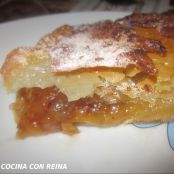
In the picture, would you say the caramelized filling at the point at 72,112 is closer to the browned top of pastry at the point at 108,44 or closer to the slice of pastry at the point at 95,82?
the slice of pastry at the point at 95,82

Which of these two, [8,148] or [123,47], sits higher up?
[123,47]

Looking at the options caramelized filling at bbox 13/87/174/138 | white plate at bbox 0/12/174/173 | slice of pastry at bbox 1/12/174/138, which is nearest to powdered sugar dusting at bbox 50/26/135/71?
slice of pastry at bbox 1/12/174/138

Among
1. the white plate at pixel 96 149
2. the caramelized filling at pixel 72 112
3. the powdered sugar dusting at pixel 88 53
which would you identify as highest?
the powdered sugar dusting at pixel 88 53

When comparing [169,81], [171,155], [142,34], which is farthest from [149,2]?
[171,155]

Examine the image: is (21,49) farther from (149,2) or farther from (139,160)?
(149,2)

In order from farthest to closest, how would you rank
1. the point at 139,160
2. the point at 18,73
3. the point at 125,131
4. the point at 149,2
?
the point at 149,2 < the point at 18,73 < the point at 125,131 < the point at 139,160

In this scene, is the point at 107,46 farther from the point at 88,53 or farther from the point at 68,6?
the point at 68,6

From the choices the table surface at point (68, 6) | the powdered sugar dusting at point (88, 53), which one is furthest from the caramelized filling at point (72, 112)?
the table surface at point (68, 6)
